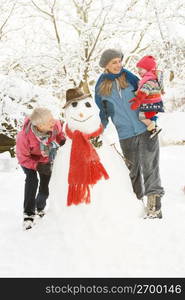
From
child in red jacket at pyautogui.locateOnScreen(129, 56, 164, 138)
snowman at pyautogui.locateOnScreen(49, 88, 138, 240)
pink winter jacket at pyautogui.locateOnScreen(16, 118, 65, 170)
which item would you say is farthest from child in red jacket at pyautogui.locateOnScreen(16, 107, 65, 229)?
child in red jacket at pyautogui.locateOnScreen(129, 56, 164, 138)

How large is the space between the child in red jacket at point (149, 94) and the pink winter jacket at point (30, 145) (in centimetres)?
77

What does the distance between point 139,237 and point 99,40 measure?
6.52 metres

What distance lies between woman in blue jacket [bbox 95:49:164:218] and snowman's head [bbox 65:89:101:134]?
326 millimetres

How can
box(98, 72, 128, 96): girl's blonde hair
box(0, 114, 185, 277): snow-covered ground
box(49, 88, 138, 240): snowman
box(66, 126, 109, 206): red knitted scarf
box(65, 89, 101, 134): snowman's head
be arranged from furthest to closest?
box(98, 72, 128, 96): girl's blonde hair → box(65, 89, 101, 134): snowman's head → box(66, 126, 109, 206): red knitted scarf → box(49, 88, 138, 240): snowman → box(0, 114, 185, 277): snow-covered ground

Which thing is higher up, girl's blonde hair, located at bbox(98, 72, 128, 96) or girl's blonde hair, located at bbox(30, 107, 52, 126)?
girl's blonde hair, located at bbox(98, 72, 128, 96)

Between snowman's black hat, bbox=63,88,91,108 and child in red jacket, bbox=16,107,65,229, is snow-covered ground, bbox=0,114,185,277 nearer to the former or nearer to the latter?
child in red jacket, bbox=16,107,65,229

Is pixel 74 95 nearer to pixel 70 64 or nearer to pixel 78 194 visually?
pixel 78 194

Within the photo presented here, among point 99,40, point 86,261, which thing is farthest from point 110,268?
point 99,40

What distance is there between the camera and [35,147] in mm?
3771

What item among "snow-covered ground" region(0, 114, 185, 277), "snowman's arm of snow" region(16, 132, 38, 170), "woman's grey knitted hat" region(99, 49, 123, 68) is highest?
"woman's grey knitted hat" region(99, 49, 123, 68)

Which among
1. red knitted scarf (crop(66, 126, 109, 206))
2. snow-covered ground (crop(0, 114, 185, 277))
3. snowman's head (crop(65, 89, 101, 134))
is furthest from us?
snowman's head (crop(65, 89, 101, 134))

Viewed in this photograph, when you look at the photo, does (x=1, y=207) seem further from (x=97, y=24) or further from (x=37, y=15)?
(x=37, y=15)

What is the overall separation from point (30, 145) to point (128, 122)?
98cm

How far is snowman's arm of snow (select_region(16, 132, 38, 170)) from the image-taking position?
3.72 metres
